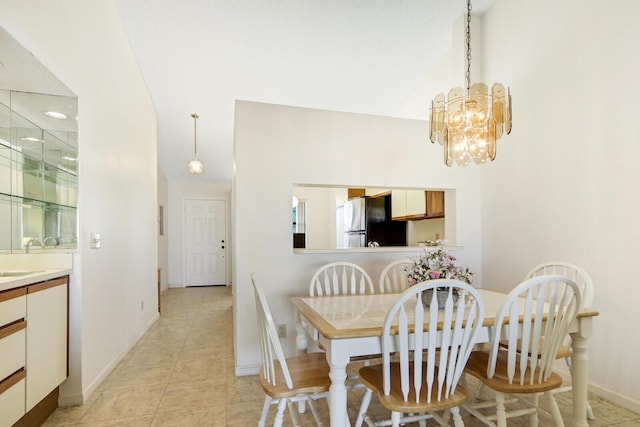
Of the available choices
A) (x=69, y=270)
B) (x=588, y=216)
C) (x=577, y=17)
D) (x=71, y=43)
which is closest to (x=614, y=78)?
(x=577, y=17)

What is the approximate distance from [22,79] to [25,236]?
3.32 ft

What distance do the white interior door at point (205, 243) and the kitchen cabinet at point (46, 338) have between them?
5.36 m

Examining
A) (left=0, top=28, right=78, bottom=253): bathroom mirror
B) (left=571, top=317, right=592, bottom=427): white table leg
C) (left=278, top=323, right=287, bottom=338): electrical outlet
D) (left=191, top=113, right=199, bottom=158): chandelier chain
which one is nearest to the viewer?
(left=571, top=317, right=592, bottom=427): white table leg

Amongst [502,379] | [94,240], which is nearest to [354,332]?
[502,379]

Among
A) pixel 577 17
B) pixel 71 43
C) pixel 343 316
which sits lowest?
pixel 343 316

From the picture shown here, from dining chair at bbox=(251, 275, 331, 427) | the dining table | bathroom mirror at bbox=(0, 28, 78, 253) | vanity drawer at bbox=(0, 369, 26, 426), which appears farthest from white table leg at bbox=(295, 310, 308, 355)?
bathroom mirror at bbox=(0, 28, 78, 253)

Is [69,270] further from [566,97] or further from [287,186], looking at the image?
[566,97]

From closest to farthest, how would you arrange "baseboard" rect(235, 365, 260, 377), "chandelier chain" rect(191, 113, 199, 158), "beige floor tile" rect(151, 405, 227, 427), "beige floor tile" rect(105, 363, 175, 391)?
"beige floor tile" rect(151, 405, 227, 427) < "beige floor tile" rect(105, 363, 175, 391) < "baseboard" rect(235, 365, 260, 377) < "chandelier chain" rect(191, 113, 199, 158)

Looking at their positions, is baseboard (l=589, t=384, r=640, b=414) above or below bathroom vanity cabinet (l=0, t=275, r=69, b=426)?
below

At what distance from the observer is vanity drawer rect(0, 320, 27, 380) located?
157 cm

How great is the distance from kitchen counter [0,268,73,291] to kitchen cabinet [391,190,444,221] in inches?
140

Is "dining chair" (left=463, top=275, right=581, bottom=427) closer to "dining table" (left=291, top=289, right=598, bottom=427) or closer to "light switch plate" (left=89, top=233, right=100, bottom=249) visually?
"dining table" (left=291, top=289, right=598, bottom=427)

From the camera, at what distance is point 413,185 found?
3.20m

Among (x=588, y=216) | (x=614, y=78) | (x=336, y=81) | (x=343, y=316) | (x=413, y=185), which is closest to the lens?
(x=343, y=316)
